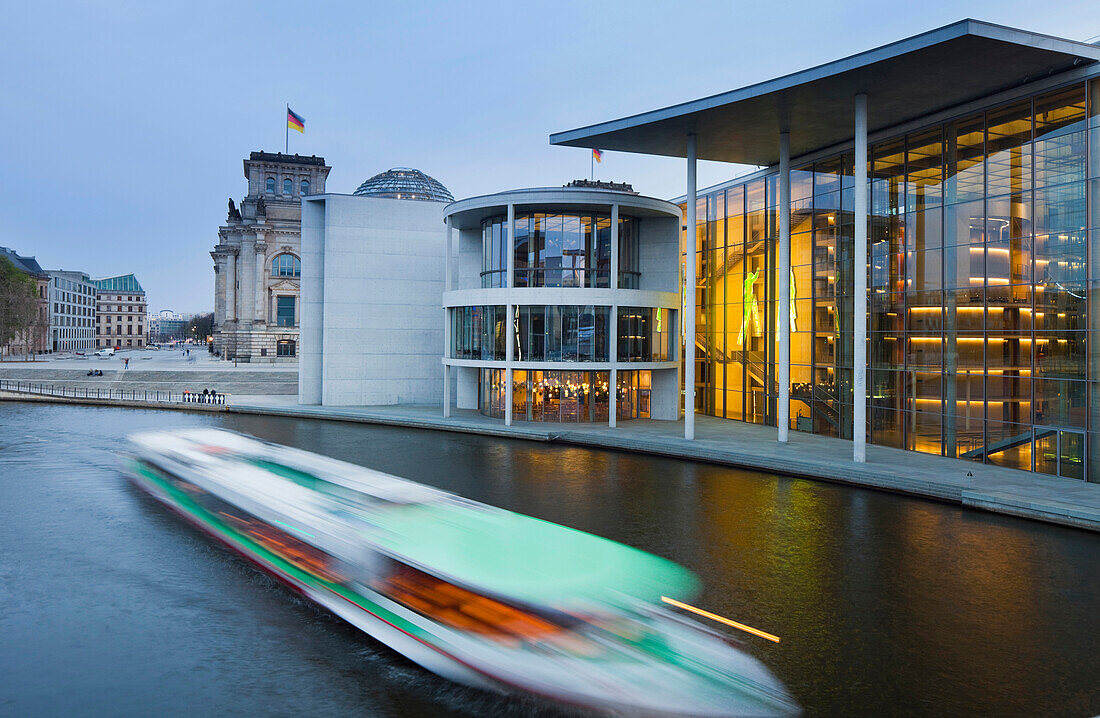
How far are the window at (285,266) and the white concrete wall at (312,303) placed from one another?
56.7m

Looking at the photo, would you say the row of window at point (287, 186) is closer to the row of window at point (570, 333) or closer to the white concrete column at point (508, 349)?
the row of window at point (570, 333)

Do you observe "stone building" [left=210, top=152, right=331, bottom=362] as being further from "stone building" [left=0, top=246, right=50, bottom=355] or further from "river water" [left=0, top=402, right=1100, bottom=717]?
"river water" [left=0, top=402, right=1100, bottom=717]

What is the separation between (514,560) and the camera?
29.8ft

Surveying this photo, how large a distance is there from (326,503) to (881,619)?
9472 millimetres

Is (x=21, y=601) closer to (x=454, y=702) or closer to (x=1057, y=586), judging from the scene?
(x=454, y=702)

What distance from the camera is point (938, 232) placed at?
85.2 feet

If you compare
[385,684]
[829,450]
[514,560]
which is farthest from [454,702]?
[829,450]

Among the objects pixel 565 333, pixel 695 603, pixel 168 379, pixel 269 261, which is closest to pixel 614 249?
pixel 565 333

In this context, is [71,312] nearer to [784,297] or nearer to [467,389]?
[467,389]

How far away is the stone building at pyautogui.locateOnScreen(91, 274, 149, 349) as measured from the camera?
596 ft

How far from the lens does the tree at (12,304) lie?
85.9m

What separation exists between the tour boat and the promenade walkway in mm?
10981

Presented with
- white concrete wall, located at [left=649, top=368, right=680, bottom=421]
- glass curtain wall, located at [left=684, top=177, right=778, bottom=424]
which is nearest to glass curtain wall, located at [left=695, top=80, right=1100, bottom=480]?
glass curtain wall, located at [left=684, top=177, right=778, bottom=424]

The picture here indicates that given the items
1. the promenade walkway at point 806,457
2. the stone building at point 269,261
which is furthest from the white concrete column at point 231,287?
the promenade walkway at point 806,457
